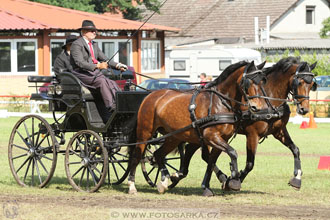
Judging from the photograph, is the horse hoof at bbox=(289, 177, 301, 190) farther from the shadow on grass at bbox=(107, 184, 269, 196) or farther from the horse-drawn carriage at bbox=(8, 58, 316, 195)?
the shadow on grass at bbox=(107, 184, 269, 196)

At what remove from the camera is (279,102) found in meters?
11.0

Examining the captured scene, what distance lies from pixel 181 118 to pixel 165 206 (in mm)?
1551

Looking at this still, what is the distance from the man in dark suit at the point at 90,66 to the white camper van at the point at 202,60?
21.7m

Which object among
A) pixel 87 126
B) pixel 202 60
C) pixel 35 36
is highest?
pixel 35 36

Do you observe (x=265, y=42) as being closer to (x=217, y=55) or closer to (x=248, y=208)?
(x=217, y=55)

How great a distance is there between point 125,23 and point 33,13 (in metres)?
4.94

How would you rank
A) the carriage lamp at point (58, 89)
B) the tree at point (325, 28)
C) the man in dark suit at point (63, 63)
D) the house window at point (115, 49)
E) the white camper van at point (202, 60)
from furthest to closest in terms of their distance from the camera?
the tree at point (325, 28)
the house window at point (115, 49)
the white camper van at point (202, 60)
the man in dark suit at point (63, 63)
the carriage lamp at point (58, 89)

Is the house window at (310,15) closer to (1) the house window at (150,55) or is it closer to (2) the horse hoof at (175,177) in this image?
(1) the house window at (150,55)

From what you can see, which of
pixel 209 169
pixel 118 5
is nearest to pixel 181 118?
pixel 209 169

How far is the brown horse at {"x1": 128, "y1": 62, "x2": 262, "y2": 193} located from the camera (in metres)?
10.3

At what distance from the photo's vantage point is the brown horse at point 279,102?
10691 millimetres

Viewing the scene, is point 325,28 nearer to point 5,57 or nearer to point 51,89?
point 5,57

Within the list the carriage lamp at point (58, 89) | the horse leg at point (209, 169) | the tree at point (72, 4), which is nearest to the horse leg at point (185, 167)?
the horse leg at point (209, 169)

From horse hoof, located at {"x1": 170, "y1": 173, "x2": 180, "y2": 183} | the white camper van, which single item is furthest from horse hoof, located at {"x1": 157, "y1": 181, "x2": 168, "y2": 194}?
the white camper van
